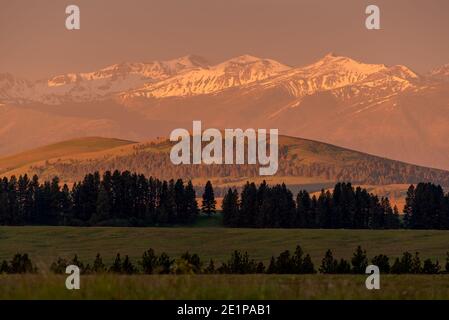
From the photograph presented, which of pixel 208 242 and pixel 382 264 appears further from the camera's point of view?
pixel 208 242

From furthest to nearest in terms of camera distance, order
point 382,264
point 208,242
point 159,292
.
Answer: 1. point 208,242
2. point 382,264
3. point 159,292

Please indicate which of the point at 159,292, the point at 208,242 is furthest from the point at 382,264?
the point at 208,242

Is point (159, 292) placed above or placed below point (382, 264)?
above

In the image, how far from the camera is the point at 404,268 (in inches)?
2279

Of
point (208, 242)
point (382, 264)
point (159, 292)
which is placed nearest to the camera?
point (159, 292)

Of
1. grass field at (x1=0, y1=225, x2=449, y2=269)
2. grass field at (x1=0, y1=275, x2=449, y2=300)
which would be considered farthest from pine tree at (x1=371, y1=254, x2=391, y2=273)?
grass field at (x1=0, y1=225, x2=449, y2=269)

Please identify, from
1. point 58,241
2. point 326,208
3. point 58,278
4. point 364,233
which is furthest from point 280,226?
point 58,278

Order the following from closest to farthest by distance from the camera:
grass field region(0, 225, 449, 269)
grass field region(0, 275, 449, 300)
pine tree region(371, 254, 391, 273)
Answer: grass field region(0, 275, 449, 300) < pine tree region(371, 254, 391, 273) < grass field region(0, 225, 449, 269)

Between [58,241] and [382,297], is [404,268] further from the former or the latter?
[58,241]

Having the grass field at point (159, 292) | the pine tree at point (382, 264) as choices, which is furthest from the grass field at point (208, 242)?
the grass field at point (159, 292)

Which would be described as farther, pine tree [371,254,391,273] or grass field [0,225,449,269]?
grass field [0,225,449,269]

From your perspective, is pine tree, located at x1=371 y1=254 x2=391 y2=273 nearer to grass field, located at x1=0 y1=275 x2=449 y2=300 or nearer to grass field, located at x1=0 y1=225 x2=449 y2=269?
grass field, located at x1=0 y1=275 x2=449 y2=300

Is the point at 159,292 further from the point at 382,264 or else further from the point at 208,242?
the point at 208,242
